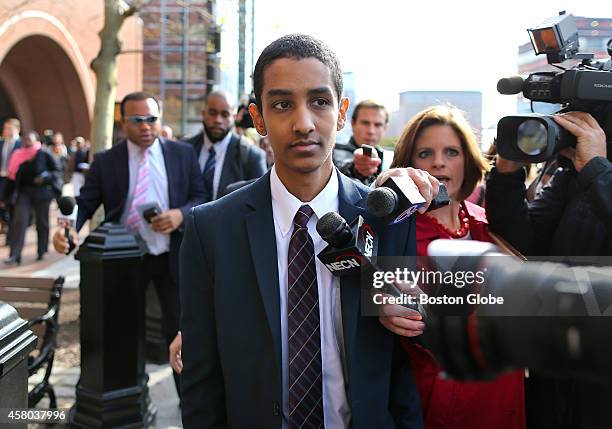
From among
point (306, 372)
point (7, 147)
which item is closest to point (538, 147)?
point (306, 372)

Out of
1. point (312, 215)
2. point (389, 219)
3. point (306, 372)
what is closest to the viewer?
point (389, 219)

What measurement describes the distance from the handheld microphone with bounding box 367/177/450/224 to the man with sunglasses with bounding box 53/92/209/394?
9.40ft

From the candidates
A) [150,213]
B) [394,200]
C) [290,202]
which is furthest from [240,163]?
[394,200]

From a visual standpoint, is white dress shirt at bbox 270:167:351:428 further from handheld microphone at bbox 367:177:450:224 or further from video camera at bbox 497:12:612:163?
video camera at bbox 497:12:612:163

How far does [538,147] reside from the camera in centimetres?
180

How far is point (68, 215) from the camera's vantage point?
11.7 ft

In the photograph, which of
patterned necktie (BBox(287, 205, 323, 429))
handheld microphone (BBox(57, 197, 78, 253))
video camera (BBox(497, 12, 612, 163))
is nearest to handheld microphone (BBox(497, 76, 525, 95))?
video camera (BBox(497, 12, 612, 163))

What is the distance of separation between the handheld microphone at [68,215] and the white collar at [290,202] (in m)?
2.00

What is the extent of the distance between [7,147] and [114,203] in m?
9.64

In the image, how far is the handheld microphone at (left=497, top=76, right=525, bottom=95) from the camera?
2064mm

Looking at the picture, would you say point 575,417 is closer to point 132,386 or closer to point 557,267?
point 557,267

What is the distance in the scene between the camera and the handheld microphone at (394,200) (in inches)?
58.9

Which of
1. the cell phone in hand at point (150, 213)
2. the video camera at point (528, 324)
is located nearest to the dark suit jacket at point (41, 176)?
the cell phone in hand at point (150, 213)

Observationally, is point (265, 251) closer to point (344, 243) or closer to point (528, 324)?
point (344, 243)
